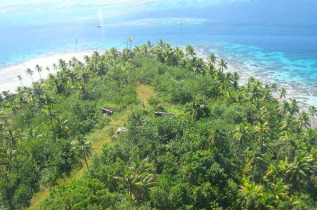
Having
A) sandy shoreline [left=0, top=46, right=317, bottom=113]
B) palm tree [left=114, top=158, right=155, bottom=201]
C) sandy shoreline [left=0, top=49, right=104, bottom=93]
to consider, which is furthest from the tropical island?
sandy shoreline [left=0, top=49, right=104, bottom=93]

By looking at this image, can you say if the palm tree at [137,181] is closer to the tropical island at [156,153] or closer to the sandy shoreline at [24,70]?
the tropical island at [156,153]

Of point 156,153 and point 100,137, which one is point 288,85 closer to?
point 156,153

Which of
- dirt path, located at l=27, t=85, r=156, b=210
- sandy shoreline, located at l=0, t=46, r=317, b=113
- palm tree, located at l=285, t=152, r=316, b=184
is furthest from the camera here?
sandy shoreline, located at l=0, t=46, r=317, b=113

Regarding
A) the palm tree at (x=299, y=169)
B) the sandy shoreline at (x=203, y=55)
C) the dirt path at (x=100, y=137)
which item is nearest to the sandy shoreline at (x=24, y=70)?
the sandy shoreline at (x=203, y=55)

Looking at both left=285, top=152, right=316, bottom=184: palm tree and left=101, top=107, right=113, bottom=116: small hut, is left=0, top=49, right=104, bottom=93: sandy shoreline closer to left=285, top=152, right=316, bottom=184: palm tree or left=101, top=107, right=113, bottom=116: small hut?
left=101, top=107, right=113, bottom=116: small hut

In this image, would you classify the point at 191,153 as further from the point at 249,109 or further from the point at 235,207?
the point at 249,109
